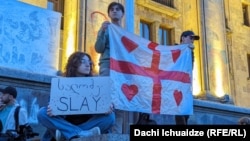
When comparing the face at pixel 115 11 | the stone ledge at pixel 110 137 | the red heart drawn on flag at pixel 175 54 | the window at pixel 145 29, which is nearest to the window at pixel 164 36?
the window at pixel 145 29

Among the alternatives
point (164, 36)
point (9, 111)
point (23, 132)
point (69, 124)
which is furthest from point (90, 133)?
point (164, 36)

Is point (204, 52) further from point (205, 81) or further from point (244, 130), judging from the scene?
point (244, 130)

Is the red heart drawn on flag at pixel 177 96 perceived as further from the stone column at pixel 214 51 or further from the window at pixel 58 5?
the stone column at pixel 214 51

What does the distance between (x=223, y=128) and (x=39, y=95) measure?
5.68 meters

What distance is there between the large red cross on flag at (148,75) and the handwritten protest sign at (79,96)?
1869 mm

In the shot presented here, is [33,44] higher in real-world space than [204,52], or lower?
lower

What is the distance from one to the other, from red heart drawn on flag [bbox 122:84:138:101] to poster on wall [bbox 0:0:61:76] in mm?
3101

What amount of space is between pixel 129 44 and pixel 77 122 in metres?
3.02

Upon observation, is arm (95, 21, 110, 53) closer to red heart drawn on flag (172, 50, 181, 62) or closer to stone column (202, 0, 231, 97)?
red heart drawn on flag (172, 50, 181, 62)

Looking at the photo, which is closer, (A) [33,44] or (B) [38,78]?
(B) [38,78]

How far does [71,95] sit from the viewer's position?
198 inches

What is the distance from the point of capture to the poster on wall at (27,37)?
9.70 m

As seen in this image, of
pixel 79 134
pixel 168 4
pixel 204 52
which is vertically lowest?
pixel 79 134

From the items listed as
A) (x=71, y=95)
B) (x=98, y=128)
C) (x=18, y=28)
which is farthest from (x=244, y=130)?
(x=18, y=28)
